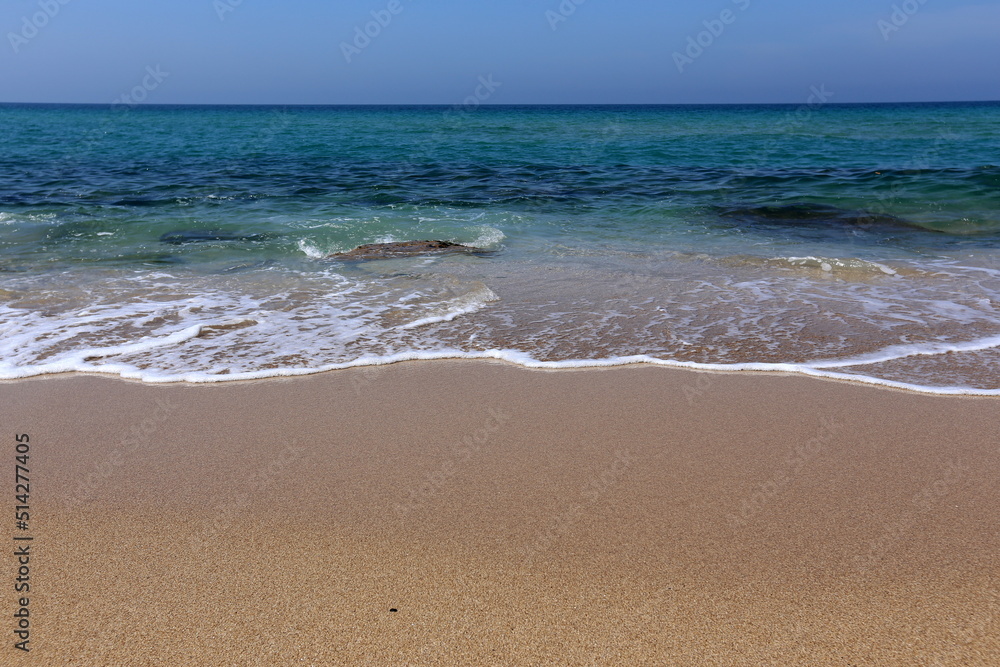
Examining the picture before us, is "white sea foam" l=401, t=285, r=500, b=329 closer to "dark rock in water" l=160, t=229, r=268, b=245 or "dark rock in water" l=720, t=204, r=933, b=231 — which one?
"dark rock in water" l=160, t=229, r=268, b=245

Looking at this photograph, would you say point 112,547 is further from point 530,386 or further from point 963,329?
point 963,329

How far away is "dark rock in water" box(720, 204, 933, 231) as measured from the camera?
36.3 feet

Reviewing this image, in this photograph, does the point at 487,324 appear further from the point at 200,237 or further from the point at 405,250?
the point at 200,237

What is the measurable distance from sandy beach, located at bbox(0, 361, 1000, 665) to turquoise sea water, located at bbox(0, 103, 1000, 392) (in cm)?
66

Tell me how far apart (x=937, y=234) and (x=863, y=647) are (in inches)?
388

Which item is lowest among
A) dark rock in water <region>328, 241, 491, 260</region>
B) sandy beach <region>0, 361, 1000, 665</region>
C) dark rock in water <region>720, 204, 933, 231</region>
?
sandy beach <region>0, 361, 1000, 665</region>

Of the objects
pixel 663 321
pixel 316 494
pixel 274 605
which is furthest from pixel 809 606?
pixel 663 321

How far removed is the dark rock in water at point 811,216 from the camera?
1107cm

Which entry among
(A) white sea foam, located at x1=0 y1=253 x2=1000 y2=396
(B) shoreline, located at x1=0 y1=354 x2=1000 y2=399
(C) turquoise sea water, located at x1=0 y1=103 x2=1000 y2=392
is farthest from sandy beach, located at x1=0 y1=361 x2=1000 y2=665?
(C) turquoise sea water, located at x1=0 y1=103 x2=1000 y2=392

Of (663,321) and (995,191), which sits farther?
(995,191)

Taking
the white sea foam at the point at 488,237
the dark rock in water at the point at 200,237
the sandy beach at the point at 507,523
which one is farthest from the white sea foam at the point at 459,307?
the dark rock in water at the point at 200,237

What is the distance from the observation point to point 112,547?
285 centimetres

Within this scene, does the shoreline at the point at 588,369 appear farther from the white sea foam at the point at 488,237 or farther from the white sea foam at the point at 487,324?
the white sea foam at the point at 488,237

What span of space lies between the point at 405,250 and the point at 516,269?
5.50 ft
